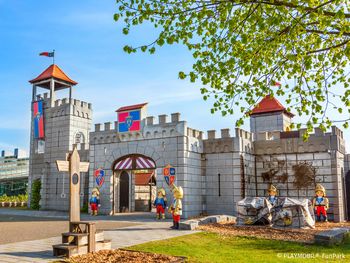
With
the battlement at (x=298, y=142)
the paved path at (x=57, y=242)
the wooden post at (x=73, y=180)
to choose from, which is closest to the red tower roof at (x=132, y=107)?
the battlement at (x=298, y=142)

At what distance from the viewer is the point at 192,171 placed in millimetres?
19188

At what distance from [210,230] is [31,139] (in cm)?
2028

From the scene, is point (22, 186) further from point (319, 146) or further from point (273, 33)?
point (273, 33)

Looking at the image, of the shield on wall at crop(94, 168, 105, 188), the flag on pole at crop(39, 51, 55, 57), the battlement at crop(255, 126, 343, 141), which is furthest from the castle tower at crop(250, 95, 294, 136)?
the flag on pole at crop(39, 51, 55, 57)

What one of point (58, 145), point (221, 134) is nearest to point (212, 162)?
point (221, 134)

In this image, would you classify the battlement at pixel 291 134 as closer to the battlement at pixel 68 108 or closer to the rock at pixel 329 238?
the rock at pixel 329 238

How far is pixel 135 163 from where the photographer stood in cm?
2055

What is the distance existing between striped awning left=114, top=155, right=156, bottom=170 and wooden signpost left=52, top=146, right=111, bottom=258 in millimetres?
9778

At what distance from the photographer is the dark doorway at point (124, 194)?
22922 millimetres

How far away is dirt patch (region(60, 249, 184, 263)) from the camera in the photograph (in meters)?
8.12

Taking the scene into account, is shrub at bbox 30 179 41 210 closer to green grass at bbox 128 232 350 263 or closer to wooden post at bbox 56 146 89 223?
wooden post at bbox 56 146 89 223

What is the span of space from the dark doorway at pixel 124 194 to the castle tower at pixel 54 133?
3.10 meters

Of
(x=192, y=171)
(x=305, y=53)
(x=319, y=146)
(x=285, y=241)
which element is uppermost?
(x=305, y=53)

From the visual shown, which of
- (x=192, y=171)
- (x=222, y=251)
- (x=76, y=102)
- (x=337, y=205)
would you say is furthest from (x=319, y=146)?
(x=76, y=102)
